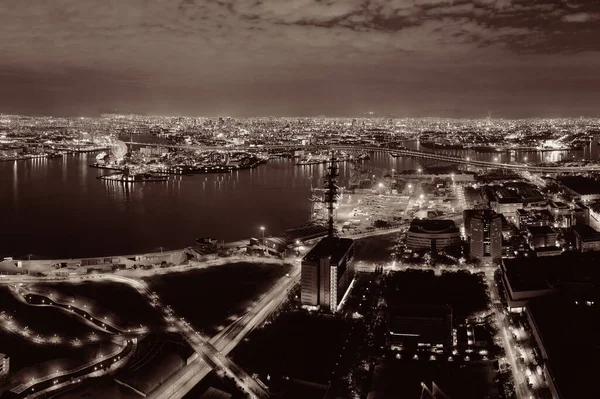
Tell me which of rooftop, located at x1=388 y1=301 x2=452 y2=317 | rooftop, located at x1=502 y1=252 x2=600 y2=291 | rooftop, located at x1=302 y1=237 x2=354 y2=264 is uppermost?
rooftop, located at x1=302 y1=237 x2=354 y2=264

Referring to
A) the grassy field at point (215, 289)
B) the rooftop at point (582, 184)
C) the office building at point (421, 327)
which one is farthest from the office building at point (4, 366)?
the rooftop at point (582, 184)

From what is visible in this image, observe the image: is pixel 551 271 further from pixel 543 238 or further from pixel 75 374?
pixel 75 374

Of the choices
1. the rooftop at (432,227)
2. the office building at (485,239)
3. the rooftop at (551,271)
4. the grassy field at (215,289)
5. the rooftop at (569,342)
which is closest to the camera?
the rooftop at (569,342)

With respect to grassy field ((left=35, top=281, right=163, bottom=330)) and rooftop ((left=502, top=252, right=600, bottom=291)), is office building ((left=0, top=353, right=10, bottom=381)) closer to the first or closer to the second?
grassy field ((left=35, top=281, right=163, bottom=330))

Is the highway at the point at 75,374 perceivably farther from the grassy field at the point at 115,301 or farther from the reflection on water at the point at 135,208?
the reflection on water at the point at 135,208

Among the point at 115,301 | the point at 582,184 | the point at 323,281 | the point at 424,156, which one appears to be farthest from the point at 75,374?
the point at 424,156

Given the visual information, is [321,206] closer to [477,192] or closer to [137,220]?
[137,220]

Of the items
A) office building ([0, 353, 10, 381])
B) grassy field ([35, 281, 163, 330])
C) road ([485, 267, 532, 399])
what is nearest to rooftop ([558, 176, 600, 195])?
road ([485, 267, 532, 399])
